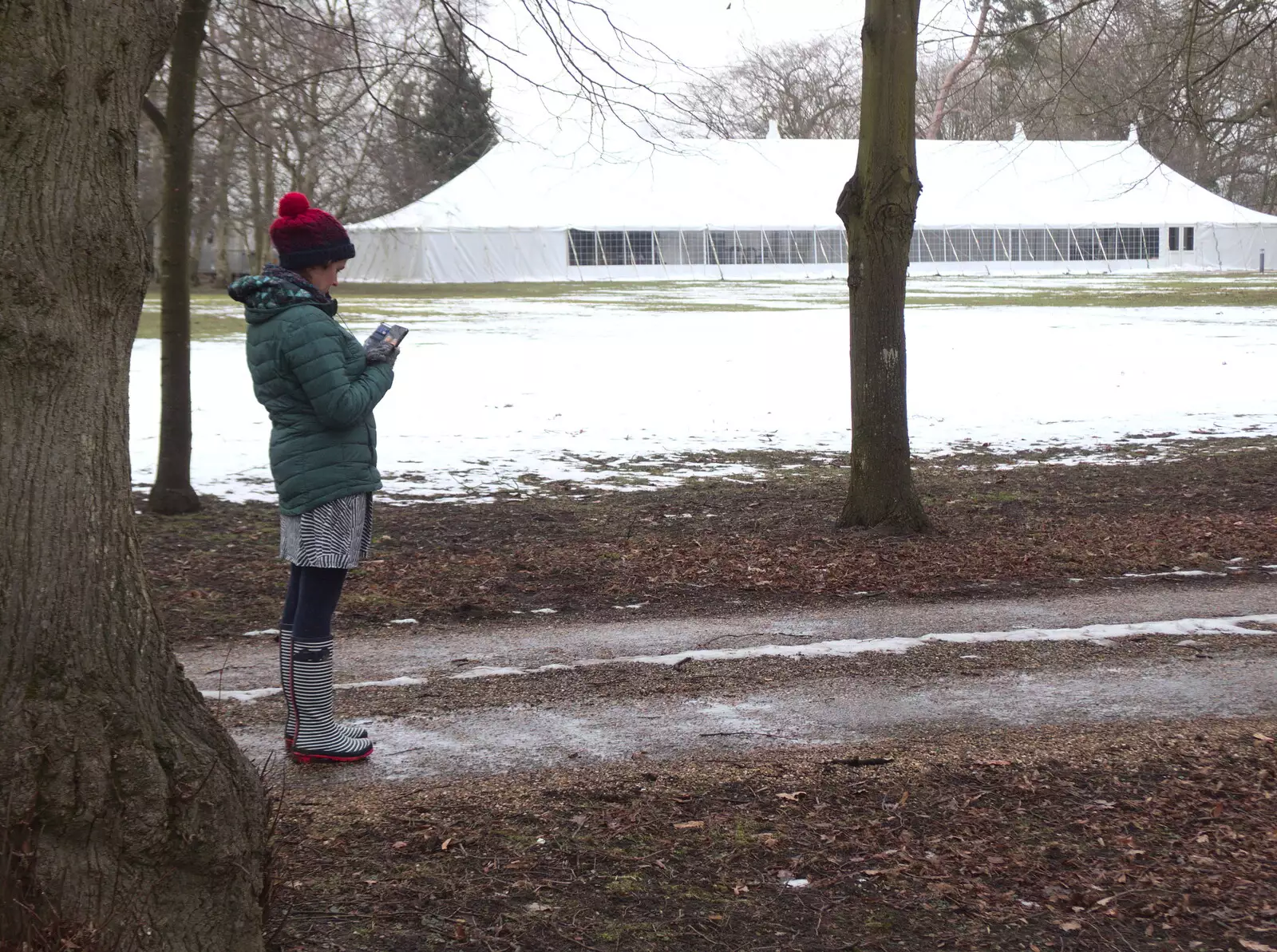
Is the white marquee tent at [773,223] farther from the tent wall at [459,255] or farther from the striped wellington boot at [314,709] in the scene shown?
the striped wellington boot at [314,709]

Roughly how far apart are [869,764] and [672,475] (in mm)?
7028

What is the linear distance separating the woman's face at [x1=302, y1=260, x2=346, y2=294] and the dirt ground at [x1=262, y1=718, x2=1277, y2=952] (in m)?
1.56

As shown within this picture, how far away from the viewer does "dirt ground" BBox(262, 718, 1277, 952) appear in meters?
3.12

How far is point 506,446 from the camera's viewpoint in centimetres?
1284

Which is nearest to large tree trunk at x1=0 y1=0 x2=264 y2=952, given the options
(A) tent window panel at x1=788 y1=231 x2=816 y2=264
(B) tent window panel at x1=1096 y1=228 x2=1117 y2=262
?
(A) tent window panel at x1=788 y1=231 x2=816 y2=264

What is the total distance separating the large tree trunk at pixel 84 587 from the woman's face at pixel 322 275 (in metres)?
1.40

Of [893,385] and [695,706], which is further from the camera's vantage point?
[893,385]

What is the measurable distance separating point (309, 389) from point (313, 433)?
175mm

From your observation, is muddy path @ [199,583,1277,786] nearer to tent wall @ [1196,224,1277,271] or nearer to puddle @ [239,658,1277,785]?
puddle @ [239,658,1277,785]

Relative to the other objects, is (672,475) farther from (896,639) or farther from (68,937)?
(68,937)

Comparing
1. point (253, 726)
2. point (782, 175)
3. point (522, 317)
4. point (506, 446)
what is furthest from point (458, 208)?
point (253, 726)

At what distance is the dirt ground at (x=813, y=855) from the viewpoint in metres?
3.12

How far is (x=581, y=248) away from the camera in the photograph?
165 ft

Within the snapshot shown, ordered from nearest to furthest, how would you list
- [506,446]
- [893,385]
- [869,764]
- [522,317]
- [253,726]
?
1. [869,764]
2. [253,726]
3. [893,385]
4. [506,446]
5. [522,317]
